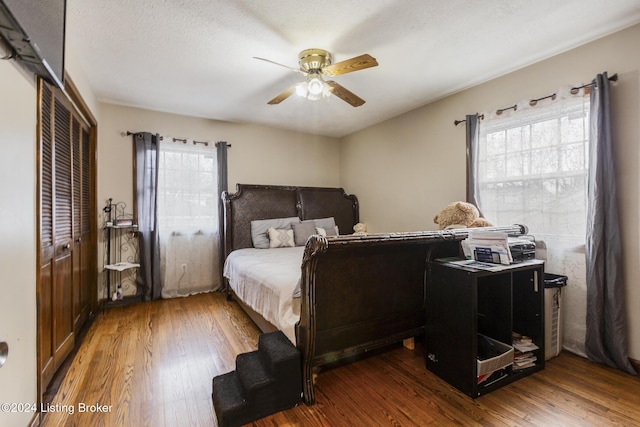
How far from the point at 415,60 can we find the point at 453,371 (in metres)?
2.53

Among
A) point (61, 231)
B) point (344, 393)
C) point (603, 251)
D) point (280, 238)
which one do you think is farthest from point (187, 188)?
point (603, 251)

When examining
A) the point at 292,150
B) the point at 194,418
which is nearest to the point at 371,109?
the point at 292,150

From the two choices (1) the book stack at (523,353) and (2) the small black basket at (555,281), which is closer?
(1) the book stack at (523,353)

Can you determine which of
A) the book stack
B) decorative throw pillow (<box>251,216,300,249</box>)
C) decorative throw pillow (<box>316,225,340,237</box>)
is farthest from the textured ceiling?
the book stack

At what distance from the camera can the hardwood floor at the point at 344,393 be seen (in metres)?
1.59

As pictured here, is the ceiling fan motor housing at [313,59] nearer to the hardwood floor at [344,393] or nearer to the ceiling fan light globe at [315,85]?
the ceiling fan light globe at [315,85]

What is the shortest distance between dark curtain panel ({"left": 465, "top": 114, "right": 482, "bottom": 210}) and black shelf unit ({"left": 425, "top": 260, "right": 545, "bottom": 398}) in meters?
1.02

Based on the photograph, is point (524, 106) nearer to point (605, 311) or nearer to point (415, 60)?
point (415, 60)

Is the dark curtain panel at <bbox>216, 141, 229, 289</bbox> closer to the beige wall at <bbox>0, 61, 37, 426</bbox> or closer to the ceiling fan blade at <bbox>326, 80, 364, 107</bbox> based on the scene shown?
the ceiling fan blade at <bbox>326, 80, 364, 107</bbox>

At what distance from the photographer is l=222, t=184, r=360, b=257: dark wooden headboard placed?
3947 mm

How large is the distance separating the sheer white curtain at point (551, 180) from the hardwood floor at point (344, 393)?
658mm

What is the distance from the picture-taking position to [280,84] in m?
2.99

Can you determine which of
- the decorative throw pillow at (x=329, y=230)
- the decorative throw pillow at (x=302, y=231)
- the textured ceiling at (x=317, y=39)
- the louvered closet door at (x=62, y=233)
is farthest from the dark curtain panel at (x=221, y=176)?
the louvered closet door at (x=62, y=233)

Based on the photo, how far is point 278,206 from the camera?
436 cm
